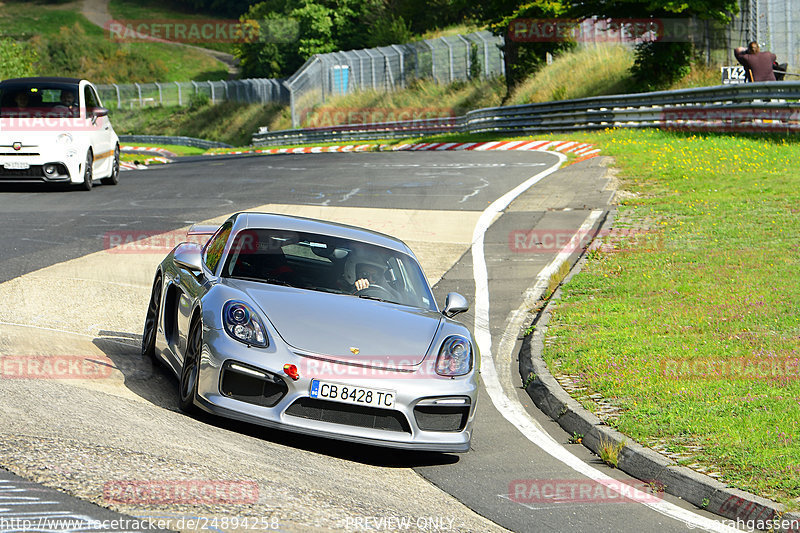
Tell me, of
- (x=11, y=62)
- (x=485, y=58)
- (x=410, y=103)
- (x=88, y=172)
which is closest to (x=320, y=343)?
(x=88, y=172)

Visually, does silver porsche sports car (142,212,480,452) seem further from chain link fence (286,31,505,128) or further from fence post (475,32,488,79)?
fence post (475,32,488,79)

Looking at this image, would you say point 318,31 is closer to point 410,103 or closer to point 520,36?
point 410,103

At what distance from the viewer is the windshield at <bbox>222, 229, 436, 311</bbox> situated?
7598mm

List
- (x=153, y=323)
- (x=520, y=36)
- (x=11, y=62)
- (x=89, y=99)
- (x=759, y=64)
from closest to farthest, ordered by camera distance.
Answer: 1. (x=153, y=323)
2. (x=89, y=99)
3. (x=759, y=64)
4. (x=520, y=36)
5. (x=11, y=62)

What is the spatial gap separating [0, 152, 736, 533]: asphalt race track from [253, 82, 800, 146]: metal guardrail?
28.1 feet

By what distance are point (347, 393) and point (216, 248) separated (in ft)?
7.84

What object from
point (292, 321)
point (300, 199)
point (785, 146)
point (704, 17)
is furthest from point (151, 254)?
point (704, 17)

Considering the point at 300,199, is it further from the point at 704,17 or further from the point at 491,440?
the point at 704,17

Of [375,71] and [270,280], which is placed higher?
[375,71]

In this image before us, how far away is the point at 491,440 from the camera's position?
7.46 metres

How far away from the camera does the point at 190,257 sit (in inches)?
308

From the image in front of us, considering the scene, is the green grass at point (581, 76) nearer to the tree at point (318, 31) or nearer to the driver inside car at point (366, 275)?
the driver inside car at point (366, 275)

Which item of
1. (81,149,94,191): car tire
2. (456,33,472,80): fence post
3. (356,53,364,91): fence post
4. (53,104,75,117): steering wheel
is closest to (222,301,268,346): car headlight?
(53,104,75,117): steering wheel

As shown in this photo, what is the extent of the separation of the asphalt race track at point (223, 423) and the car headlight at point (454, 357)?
2.03 ft
